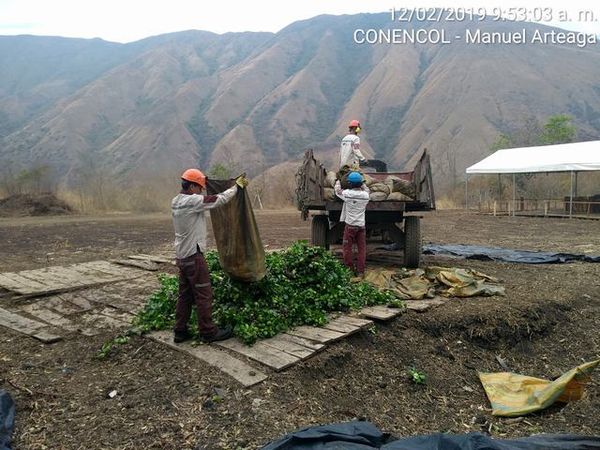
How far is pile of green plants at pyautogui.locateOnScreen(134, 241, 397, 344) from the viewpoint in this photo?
5.01 m

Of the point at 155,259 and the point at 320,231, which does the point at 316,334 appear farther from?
the point at 155,259

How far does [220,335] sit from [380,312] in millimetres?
1920

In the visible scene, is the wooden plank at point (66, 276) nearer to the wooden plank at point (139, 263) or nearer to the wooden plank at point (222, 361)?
the wooden plank at point (139, 263)

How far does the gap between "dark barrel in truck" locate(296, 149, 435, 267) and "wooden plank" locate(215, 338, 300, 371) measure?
355cm

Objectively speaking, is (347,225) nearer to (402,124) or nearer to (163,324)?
(163,324)

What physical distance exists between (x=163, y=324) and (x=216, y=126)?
6548cm

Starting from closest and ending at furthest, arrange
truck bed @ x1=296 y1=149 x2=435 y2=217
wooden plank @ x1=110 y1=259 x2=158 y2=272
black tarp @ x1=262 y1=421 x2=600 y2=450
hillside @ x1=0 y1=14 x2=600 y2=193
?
black tarp @ x1=262 y1=421 x2=600 y2=450 < truck bed @ x1=296 y1=149 x2=435 y2=217 < wooden plank @ x1=110 y1=259 x2=158 y2=272 < hillside @ x1=0 y1=14 x2=600 y2=193

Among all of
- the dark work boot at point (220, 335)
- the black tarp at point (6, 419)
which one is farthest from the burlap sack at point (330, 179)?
the black tarp at point (6, 419)

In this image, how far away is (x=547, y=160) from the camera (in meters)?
22.4

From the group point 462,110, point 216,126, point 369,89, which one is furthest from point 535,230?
point 369,89

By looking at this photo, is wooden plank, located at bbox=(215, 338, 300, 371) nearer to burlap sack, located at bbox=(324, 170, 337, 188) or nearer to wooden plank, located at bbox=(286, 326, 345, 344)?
wooden plank, located at bbox=(286, 326, 345, 344)

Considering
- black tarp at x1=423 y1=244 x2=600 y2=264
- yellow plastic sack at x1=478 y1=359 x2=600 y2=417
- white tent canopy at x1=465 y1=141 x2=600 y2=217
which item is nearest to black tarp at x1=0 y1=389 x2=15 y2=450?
yellow plastic sack at x1=478 y1=359 x2=600 y2=417

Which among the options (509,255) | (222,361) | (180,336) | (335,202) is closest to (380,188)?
(335,202)

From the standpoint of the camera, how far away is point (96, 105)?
7019cm
